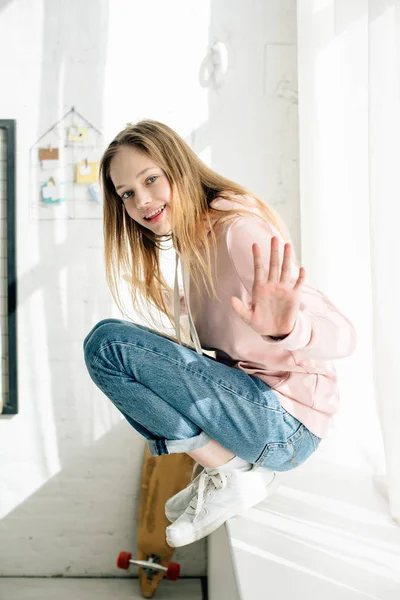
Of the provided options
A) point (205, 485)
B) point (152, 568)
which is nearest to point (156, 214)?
point (205, 485)

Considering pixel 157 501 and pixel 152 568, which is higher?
pixel 157 501

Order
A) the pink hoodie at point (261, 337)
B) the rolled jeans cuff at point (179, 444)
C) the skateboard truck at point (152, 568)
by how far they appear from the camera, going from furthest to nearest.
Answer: the skateboard truck at point (152, 568), the rolled jeans cuff at point (179, 444), the pink hoodie at point (261, 337)

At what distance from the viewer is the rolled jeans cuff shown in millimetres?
1382

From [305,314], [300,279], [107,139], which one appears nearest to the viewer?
[300,279]

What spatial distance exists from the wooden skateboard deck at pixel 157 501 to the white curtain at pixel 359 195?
0.61 m

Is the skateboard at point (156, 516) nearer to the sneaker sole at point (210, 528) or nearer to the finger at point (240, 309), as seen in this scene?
the sneaker sole at point (210, 528)

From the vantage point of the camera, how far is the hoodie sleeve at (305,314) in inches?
46.0

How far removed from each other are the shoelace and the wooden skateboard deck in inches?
28.8

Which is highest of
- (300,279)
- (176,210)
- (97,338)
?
(176,210)

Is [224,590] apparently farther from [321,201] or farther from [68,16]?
[68,16]

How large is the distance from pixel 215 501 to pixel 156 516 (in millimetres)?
837

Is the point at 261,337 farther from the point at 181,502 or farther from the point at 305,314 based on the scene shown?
the point at 181,502

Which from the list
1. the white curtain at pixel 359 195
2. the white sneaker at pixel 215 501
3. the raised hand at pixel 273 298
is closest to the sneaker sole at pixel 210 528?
the white sneaker at pixel 215 501

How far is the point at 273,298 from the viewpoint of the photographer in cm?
111
